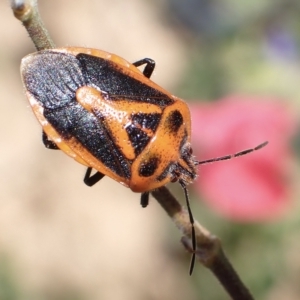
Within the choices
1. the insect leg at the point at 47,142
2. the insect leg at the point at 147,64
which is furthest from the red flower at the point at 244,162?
the insect leg at the point at 47,142

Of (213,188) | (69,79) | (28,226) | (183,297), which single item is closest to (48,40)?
(69,79)

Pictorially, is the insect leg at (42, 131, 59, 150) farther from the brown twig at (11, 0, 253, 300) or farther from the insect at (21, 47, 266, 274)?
the brown twig at (11, 0, 253, 300)

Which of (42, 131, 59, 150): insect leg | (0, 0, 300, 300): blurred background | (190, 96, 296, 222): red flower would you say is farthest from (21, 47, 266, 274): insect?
(0, 0, 300, 300): blurred background

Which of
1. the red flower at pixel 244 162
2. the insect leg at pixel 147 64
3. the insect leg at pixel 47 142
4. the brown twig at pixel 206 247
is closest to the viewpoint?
the brown twig at pixel 206 247

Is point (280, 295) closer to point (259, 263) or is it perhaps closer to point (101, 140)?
point (259, 263)

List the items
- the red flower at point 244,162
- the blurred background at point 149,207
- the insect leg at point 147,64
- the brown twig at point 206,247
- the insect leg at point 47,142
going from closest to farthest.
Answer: the brown twig at point 206,247 → the insect leg at point 47,142 → the insect leg at point 147,64 → the red flower at point 244,162 → the blurred background at point 149,207

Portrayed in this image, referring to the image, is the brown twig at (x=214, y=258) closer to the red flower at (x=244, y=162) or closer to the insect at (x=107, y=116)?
the insect at (x=107, y=116)

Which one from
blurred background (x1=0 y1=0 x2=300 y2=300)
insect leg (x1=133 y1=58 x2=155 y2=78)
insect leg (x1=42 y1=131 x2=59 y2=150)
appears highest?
insect leg (x1=133 y1=58 x2=155 y2=78)
